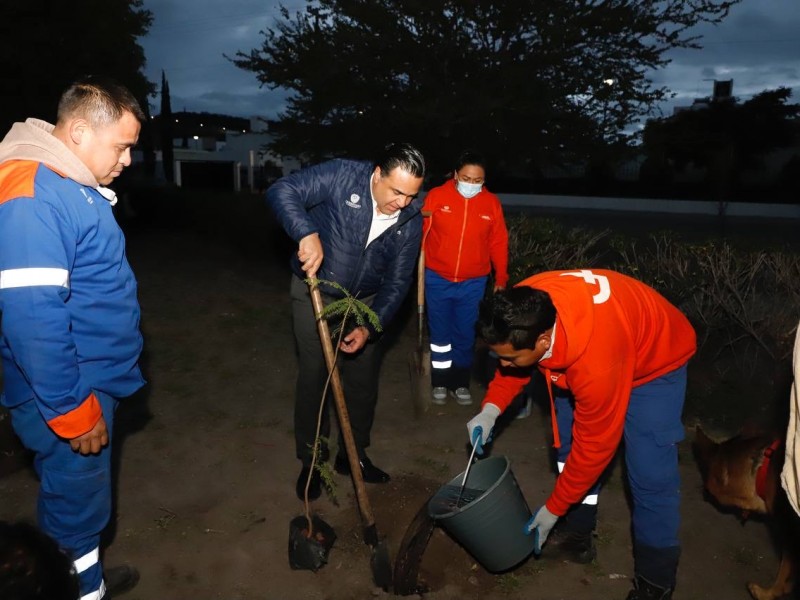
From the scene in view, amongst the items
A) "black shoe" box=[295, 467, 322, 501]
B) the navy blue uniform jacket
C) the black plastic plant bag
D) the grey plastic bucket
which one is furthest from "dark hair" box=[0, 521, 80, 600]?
"black shoe" box=[295, 467, 322, 501]

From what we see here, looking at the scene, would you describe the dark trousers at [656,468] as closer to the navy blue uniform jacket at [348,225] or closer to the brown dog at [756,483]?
the brown dog at [756,483]

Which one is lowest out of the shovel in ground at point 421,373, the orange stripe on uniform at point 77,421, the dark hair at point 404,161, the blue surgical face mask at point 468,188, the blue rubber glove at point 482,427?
the shovel in ground at point 421,373

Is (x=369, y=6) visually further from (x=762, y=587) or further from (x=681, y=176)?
(x=681, y=176)

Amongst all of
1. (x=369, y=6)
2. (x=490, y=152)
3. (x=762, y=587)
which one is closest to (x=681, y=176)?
(x=490, y=152)

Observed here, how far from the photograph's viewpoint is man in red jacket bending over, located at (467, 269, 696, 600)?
225cm

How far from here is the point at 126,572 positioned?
9.64ft

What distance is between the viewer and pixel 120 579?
2900 millimetres

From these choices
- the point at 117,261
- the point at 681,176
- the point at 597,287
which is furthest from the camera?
the point at 681,176

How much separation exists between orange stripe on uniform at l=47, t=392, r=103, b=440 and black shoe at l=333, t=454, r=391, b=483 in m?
1.96

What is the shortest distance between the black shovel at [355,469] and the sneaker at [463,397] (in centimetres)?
224

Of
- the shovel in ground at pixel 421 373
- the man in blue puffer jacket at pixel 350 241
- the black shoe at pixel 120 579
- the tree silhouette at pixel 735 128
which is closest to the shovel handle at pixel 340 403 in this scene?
the man in blue puffer jacket at pixel 350 241

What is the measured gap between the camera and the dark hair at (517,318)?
2193 mm

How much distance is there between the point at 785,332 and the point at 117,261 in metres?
5.03

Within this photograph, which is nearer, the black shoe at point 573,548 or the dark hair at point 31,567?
the dark hair at point 31,567
